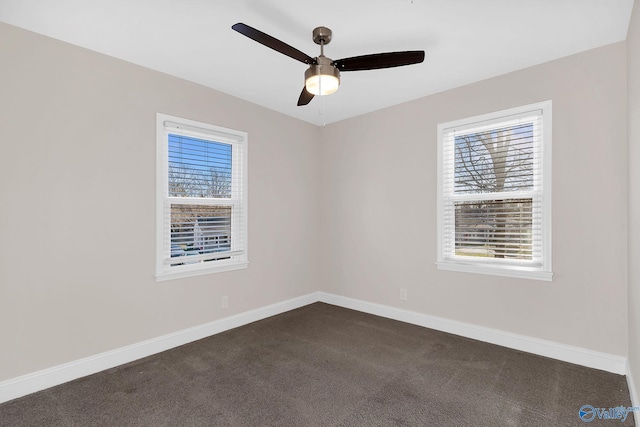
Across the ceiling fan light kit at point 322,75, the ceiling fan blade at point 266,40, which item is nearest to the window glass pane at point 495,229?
the ceiling fan light kit at point 322,75

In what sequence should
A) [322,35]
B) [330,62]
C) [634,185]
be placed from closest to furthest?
[634,185]
[330,62]
[322,35]

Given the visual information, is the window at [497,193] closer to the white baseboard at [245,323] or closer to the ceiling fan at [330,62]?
the white baseboard at [245,323]

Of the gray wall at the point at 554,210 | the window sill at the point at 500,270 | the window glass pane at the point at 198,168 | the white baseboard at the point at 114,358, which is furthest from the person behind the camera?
the window glass pane at the point at 198,168

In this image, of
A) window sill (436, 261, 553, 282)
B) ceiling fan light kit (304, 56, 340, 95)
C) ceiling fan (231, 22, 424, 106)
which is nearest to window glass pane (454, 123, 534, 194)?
window sill (436, 261, 553, 282)

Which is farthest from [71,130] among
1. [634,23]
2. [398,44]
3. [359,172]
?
[634,23]

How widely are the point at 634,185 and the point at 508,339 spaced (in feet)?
5.46

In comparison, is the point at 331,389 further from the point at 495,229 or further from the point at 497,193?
the point at 497,193

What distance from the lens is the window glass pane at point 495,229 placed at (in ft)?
9.69

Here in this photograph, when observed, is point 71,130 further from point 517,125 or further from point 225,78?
point 517,125

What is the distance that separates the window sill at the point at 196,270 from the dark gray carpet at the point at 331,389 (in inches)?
26.5

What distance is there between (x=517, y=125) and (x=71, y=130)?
149 inches

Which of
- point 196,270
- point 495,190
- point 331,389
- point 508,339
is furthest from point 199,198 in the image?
point 508,339

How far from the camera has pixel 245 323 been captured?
3.67m

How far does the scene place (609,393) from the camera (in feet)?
7.29
